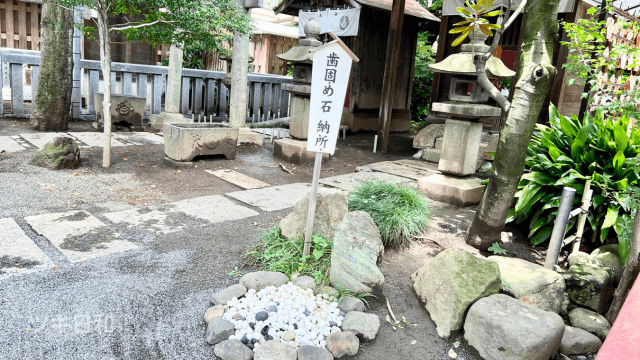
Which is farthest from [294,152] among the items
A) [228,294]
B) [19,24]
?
[19,24]

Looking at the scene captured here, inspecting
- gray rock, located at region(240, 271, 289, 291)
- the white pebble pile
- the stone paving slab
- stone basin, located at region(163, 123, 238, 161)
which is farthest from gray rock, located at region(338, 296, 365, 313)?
stone basin, located at region(163, 123, 238, 161)

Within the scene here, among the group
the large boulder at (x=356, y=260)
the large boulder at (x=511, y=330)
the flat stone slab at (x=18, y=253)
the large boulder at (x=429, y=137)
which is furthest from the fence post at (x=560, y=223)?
the large boulder at (x=429, y=137)

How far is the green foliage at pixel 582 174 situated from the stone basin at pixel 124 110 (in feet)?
25.9

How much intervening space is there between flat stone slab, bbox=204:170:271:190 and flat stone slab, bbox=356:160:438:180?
1917 millimetres

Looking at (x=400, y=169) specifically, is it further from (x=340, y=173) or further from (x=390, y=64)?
(x=390, y=64)

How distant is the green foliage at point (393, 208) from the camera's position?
170 inches

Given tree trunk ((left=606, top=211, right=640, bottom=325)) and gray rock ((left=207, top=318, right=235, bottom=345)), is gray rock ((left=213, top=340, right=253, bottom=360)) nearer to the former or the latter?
gray rock ((left=207, top=318, right=235, bottom=345))

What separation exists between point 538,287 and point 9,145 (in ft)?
25.5

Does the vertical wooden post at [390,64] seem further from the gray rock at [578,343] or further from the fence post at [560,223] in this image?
the gray rock at [578,343]

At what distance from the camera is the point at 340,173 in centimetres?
754

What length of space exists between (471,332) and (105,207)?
4.05 meters

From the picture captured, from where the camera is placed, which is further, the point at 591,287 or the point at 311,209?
the point at 311,209

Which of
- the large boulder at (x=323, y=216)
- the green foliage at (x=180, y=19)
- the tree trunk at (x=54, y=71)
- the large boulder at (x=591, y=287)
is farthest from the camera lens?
the tree trunk at (x=54, y=71)

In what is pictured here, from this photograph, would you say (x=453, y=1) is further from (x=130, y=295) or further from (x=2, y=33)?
(x=2, y=33)
